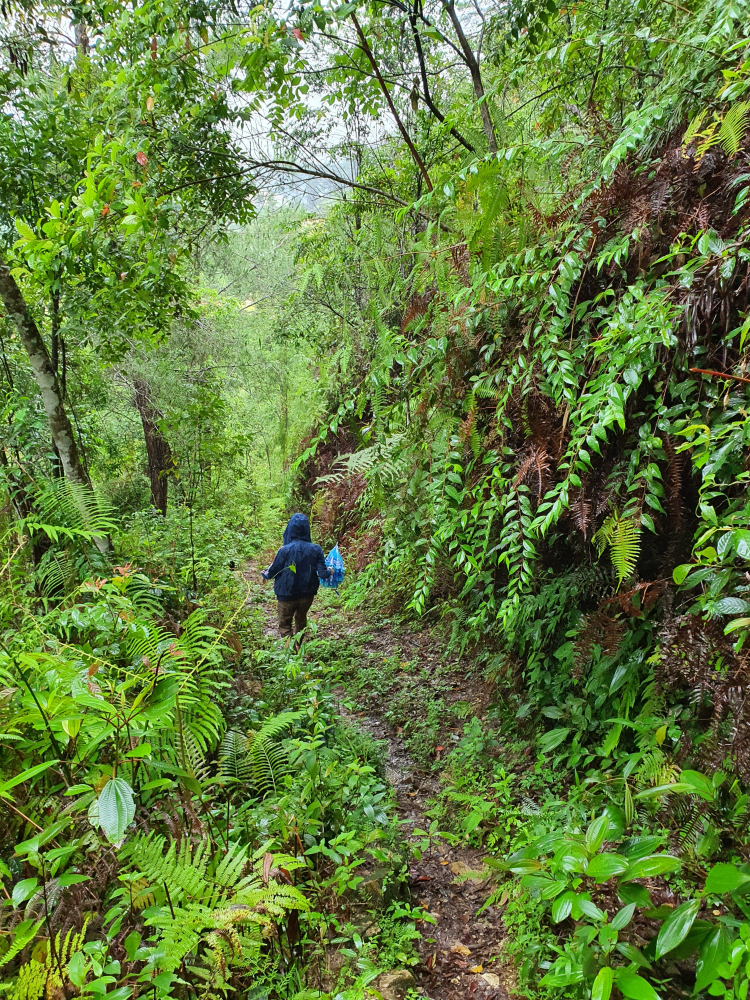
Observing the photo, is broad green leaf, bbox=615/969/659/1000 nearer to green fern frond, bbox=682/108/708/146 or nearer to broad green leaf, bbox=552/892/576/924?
broad green leaf, bbox=552/892/576/924

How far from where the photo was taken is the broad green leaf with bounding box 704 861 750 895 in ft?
4.34

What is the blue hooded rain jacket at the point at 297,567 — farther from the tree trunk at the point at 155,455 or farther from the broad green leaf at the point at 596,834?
the tree trunk at the point at 155,455

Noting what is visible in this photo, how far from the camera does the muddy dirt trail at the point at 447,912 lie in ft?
7.98

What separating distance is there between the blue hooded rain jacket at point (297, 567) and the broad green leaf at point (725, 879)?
4408mm

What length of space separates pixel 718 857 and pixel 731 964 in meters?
0.63

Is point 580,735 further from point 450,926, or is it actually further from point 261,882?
point 261,882

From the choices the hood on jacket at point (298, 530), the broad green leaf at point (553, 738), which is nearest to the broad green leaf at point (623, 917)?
the broad green leaf at point (553, 738)

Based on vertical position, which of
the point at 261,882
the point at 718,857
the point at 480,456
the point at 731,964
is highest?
the point at 480,456

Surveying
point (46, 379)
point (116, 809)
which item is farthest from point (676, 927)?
point (46, 379)

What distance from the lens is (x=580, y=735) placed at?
3.17m

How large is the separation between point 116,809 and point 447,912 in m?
2.38

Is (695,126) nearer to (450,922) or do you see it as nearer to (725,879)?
(725,879)

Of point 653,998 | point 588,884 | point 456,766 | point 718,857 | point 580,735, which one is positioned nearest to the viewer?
point 653,998

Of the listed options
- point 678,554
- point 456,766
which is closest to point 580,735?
point 456,766
